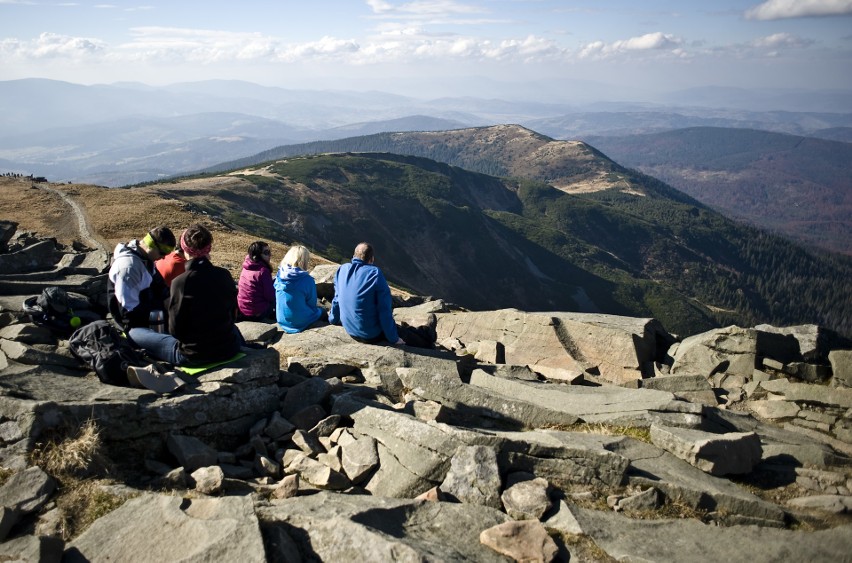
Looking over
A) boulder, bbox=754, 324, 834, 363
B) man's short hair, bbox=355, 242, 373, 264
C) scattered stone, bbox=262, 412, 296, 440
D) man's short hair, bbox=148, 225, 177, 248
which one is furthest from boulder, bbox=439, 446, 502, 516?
boulder, bbox=754, 324, 834, 363

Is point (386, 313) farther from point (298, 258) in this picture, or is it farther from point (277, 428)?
point (277, 428)

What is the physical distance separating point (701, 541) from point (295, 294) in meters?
10.8

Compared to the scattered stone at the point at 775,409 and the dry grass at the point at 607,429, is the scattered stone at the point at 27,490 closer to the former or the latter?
the dry grass at the point at 607,429

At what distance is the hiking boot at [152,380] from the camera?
8148 mm

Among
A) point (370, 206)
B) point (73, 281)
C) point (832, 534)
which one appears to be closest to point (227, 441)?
point (73, 281)

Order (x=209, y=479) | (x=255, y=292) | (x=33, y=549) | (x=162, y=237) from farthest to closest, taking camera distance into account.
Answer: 1. (x=255, y=292)
2. (x=162, y=237)
3. (x=209, y=479)
4. (x=33, y=549)

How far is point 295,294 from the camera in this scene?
14367 mm

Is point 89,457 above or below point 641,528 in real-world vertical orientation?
above

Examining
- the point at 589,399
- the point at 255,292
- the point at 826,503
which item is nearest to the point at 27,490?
the point at 255,292

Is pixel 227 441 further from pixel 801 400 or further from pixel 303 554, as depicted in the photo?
pixel 801 400

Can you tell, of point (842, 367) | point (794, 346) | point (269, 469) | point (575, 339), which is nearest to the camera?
point (269, 469)

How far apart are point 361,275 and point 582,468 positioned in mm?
7091

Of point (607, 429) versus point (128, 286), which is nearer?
point (128, 286)

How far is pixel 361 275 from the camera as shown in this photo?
12930 mm
